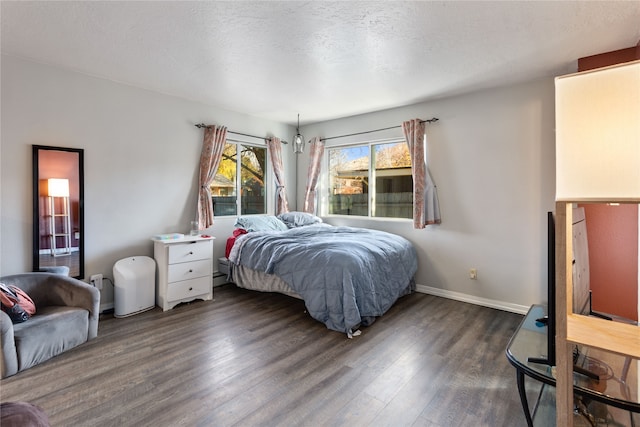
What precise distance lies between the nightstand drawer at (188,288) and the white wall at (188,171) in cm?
62

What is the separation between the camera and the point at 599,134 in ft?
2.96

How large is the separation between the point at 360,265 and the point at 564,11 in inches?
92.9

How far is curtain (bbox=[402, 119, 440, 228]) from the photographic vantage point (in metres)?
3.89

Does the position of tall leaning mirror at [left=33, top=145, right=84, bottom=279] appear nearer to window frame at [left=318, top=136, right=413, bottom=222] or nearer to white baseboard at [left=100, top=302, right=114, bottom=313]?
white baseboard at [left=100, top=302, right=114, bottom=313]

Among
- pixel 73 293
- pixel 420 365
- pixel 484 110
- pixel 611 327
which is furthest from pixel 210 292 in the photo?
pixel 484 110

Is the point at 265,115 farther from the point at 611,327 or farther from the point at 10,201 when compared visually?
the point at 611,327

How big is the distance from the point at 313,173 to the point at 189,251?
241 centimetres

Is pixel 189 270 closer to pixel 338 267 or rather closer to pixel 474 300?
pixel 338 267

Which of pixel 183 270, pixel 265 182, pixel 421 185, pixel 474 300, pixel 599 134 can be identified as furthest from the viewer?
pixel 265 182

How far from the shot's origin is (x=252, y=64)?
2863 mm

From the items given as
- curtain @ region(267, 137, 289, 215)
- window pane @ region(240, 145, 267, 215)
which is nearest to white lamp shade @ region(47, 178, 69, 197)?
window pane @ region(240, 145, 267, 215)

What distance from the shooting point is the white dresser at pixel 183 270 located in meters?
3.36

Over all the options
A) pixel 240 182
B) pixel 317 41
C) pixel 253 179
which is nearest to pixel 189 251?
pixel 240 182

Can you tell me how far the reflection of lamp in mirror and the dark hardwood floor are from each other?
0.82 meters
